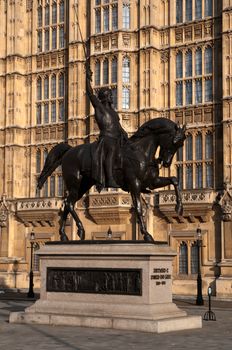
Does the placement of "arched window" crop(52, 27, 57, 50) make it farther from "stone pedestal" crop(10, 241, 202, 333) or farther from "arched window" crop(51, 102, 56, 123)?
"stone pedestal" crop(10, 241, 202, 333)

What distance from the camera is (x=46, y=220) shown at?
4444 centimetres

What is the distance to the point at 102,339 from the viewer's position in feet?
53.9

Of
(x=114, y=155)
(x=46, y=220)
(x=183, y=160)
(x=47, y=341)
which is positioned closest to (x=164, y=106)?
(x=183, y=160)

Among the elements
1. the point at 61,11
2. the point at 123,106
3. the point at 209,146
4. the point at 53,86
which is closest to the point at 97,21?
the point at 61,11

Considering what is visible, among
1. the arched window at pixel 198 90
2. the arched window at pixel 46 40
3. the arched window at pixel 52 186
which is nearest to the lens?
the arched window at pixel 198 90

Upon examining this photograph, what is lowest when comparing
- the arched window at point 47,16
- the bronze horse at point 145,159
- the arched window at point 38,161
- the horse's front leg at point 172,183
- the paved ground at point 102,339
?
the paved ground at point 102,339

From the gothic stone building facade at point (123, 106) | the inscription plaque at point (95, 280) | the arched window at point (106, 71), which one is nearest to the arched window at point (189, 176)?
the gothic stone building facade at point (123, 106)

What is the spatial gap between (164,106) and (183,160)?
3700 millimetres

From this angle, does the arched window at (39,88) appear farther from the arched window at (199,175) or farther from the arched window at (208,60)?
the arched window at (199,175)

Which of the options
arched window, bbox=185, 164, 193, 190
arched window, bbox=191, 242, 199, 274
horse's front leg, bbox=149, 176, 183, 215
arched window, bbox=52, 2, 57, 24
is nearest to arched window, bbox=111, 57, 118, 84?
arched window, bbox=52, 2, 57, 24

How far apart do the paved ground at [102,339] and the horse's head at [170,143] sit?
195 inches

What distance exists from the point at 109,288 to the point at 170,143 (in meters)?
4.47

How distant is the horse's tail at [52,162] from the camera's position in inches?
875

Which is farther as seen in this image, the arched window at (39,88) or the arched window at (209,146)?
the arched window at (39,88)
